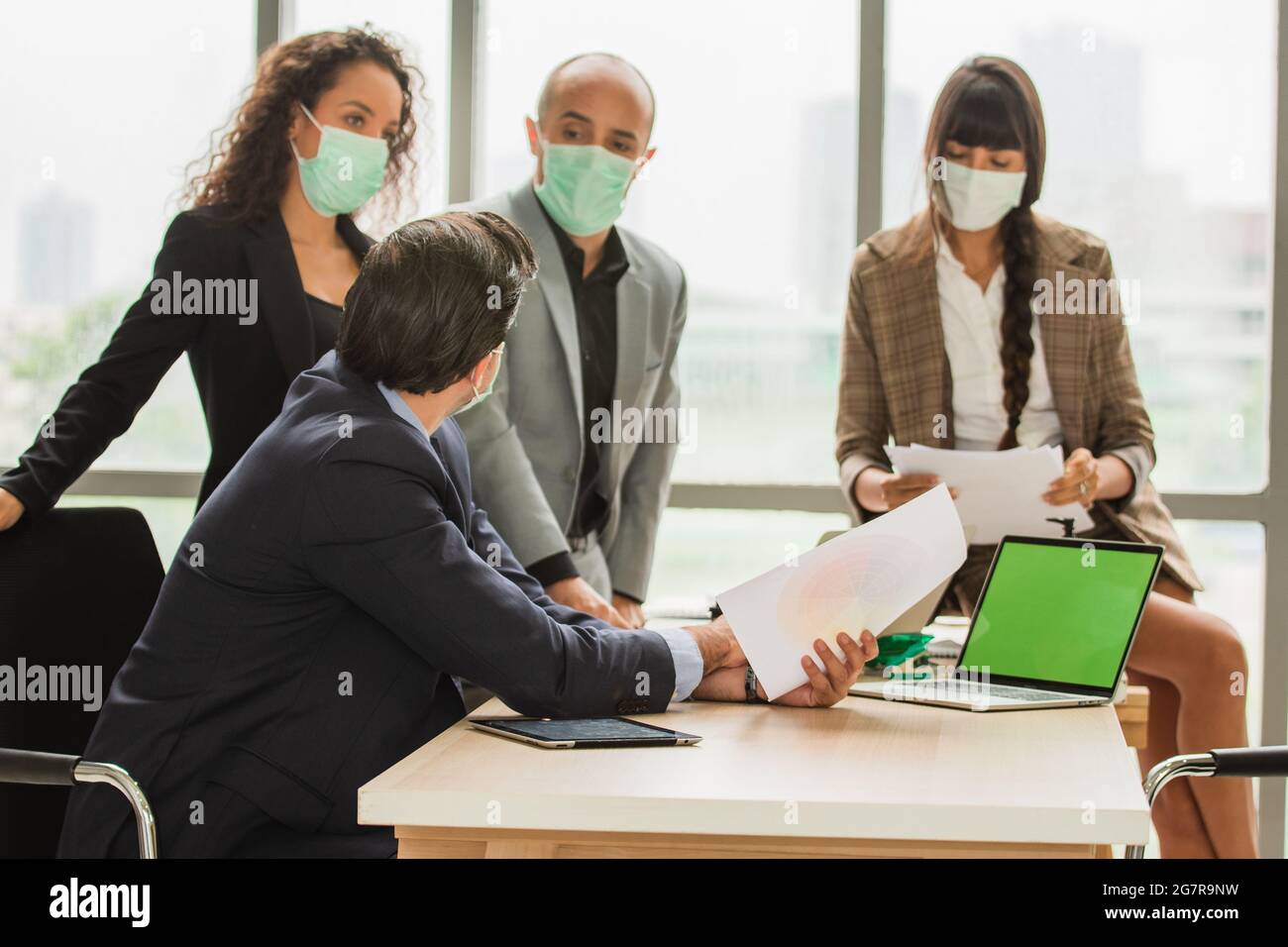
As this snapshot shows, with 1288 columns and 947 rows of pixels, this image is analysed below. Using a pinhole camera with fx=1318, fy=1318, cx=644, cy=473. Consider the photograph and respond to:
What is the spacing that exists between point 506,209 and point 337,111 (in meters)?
0.44

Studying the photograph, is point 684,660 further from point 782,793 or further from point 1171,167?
point 1171,167

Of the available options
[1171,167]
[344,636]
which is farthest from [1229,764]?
[1171,167]

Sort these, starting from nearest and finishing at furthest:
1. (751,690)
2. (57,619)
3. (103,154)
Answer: (751,690), (57,619), (103,154)

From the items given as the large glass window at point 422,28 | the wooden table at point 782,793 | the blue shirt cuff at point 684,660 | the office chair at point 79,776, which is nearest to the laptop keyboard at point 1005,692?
the wooden table at point 782,793

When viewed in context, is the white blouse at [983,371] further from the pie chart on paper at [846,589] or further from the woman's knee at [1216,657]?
the pie chart on paper at [846,589]

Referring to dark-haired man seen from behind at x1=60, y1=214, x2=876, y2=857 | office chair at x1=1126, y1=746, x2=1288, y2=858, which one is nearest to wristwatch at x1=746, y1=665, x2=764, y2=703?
dark-haired man seen from behind at x1=60, y1=214, x2=876, y2=857

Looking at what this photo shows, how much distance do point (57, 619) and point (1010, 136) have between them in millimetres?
2129

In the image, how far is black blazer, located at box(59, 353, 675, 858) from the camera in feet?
5.29

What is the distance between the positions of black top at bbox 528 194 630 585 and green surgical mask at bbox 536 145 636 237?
5cm

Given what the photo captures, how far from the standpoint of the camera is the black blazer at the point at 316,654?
1612mm

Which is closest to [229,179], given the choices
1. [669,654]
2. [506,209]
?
[506,209]

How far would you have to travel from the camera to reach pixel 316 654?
1.69 metres

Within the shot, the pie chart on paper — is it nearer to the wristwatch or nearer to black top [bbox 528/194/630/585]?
the wristwatch

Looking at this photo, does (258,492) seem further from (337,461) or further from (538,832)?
(538,832)
